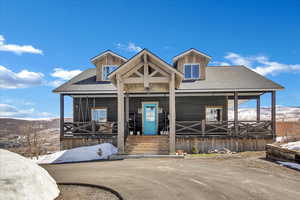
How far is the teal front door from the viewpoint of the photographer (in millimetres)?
16672

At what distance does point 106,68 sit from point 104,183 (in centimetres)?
1307

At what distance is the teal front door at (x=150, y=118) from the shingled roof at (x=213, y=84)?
9.79ft

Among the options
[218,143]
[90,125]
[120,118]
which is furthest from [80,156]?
[218,143]

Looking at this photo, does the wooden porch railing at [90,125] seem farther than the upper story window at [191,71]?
No

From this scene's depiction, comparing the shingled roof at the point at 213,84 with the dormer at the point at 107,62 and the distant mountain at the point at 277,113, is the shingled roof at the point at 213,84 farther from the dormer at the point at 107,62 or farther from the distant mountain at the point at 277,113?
the distant mountain at the point at 277,113

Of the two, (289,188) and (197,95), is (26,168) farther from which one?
(197,95)

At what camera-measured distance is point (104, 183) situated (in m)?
6.02

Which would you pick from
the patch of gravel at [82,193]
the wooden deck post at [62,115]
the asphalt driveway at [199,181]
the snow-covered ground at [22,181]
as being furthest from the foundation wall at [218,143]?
the snow-covered ground at [22,181]

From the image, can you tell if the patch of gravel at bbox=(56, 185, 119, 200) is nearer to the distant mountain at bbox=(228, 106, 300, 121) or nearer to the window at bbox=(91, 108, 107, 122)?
the window at bbox=(91, 108, 107, 122)

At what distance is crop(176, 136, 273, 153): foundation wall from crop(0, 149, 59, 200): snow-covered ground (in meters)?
9.88

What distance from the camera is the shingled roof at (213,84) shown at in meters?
14.6

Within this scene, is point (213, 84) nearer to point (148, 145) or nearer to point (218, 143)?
point (218, 143)

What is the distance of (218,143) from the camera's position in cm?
1382

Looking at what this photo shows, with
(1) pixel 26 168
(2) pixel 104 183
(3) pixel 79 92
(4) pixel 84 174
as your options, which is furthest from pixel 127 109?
(1) pixel 26 168
